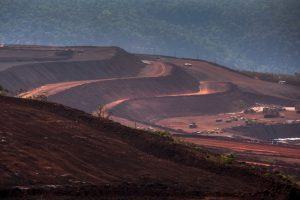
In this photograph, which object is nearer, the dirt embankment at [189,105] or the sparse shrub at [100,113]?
the sparse shrub at [100,113]

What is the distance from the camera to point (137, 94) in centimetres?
8869

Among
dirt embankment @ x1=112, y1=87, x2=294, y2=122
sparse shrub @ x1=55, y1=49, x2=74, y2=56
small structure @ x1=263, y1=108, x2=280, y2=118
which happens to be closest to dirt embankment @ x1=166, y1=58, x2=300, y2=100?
dirt embankment @ x1=112, y1=87, x2=294, y2=122

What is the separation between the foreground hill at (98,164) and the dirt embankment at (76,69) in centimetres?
4566

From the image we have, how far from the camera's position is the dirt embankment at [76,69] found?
78.2 meters

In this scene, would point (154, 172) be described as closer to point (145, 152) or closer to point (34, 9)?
point (145, 152)

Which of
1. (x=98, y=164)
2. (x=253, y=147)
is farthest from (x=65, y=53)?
(x=98, y=164)

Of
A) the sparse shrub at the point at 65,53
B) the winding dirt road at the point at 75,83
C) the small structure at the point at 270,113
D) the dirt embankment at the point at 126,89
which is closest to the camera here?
the winding dirt road at the point at 75,83

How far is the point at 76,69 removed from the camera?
92062mm

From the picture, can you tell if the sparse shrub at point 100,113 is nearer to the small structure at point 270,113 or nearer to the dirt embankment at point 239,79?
the small structure at point 270,113

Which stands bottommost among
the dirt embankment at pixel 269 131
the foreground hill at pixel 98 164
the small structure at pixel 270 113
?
the foreground hill at pixel 98 164

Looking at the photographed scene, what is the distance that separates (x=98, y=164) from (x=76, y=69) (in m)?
67.8

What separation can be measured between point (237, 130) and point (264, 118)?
894cm

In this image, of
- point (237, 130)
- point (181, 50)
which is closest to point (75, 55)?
point (237, 130)

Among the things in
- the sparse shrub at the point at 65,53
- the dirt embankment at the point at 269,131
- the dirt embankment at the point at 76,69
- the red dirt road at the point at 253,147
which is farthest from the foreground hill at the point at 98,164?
the sparse shrub at the point at 65,53
